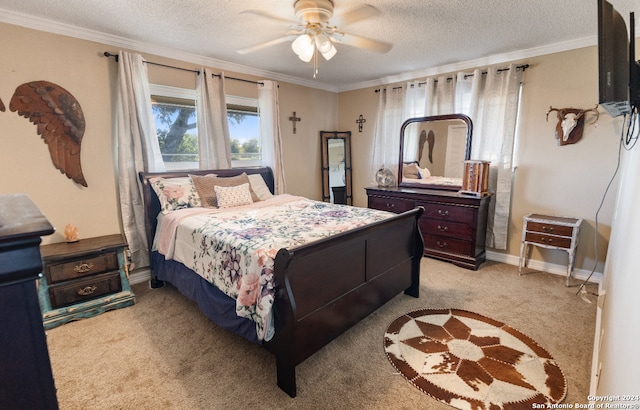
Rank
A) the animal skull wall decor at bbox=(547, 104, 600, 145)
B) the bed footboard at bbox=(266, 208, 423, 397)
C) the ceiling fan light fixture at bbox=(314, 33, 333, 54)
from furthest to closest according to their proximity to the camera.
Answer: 1. the animal skull wall decor at bbox=(547, 104, 600, 145)
2. the ceiling fan light fixture at bbox=(314, 33, 333, 54)
3. the bed footboard at bbox=(266, 208, 423, 397)

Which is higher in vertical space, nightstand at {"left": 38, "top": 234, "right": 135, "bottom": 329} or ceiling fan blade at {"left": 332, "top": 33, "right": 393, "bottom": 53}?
ceiling fan blade at {"left": 332, "top": 33, "right": 393, "bottom": 53}

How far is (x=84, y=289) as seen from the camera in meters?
2.55

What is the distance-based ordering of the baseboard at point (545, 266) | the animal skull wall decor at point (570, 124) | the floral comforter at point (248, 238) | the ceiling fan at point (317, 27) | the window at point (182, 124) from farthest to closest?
the window at point (182, 124)
the baseboard at point (545, 266)
the animal skull wall decor at point (570, 124)
the ceiling fan at point (317, 27)
the floral comforter at point (248, 238)

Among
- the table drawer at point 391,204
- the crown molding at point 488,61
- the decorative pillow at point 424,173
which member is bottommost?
the table drawer at point 391,204

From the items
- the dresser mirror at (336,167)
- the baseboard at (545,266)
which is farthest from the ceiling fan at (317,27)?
the baseboard at (545,266)

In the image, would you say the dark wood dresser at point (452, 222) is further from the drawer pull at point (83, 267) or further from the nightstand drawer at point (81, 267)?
the drawer pull at point (83, 267)

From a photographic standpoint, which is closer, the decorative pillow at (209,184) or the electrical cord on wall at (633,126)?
the electrical cord on wall at (633,126)

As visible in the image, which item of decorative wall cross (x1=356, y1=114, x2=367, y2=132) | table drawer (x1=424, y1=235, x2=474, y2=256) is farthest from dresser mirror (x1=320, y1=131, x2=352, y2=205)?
table drawer (x1=424, y1=235, x2=474, y2=256)

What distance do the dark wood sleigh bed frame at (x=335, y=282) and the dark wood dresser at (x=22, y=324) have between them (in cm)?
111

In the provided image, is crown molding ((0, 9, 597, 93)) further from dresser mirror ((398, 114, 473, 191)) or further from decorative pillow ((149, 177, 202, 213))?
decorative pillow ((149, 177, 202, 213))

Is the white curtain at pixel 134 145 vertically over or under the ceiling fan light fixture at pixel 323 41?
under

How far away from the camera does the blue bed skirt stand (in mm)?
1964

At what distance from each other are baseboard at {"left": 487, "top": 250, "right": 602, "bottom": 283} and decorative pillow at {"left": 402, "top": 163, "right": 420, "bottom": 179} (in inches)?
53.2

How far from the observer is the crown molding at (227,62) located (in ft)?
8.32
